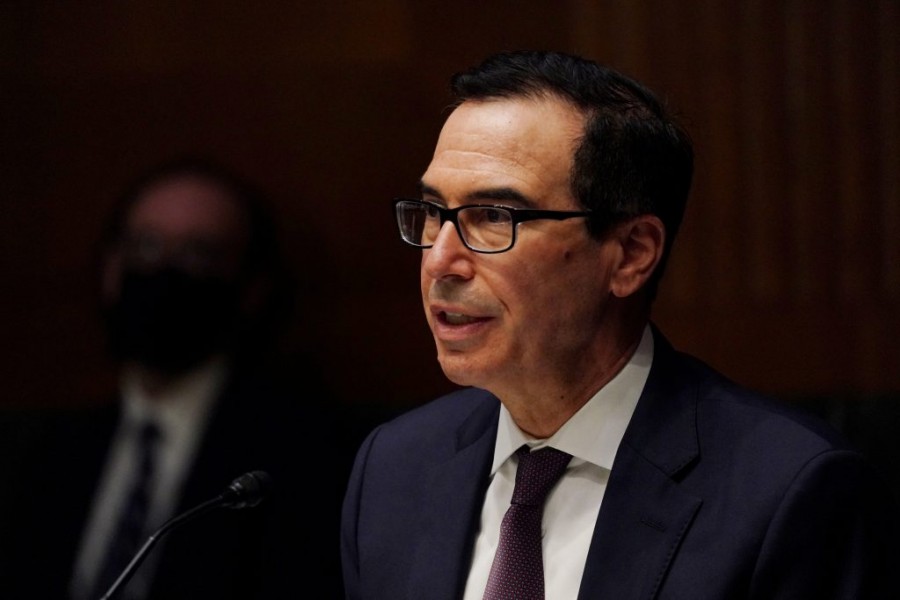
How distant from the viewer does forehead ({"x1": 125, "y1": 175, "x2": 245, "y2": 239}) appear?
2.40 m

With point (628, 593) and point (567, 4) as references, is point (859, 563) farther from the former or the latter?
point (567, 4)

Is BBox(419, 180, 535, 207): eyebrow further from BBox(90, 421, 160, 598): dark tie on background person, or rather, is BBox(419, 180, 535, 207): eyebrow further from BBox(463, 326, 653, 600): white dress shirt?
BBox(90, 421, 160, 598): dark tie on background person

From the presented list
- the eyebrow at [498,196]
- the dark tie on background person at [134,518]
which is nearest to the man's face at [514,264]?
the eyebrow at [498,196]

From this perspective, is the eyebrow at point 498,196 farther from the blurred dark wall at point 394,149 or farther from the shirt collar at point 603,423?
the blurred dark wall at point 394,149

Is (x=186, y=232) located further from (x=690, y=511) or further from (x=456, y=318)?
(x=690, y=511)

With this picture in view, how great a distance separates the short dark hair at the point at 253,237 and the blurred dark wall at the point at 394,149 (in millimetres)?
38

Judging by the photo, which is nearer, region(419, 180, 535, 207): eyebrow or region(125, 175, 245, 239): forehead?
region(419, 180, 535, 207): eyebrow

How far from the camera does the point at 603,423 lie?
1411 mm

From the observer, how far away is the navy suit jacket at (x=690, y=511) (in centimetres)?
124

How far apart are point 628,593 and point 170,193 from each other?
1.48 metres

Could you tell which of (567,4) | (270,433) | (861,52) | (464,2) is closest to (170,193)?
(270,433)

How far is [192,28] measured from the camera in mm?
2576

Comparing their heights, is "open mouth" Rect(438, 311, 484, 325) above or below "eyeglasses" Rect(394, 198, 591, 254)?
below

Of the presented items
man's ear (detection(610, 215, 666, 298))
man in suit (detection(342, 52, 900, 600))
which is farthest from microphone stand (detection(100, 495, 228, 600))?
man's ear (detection(610, 215, 666, 298))
